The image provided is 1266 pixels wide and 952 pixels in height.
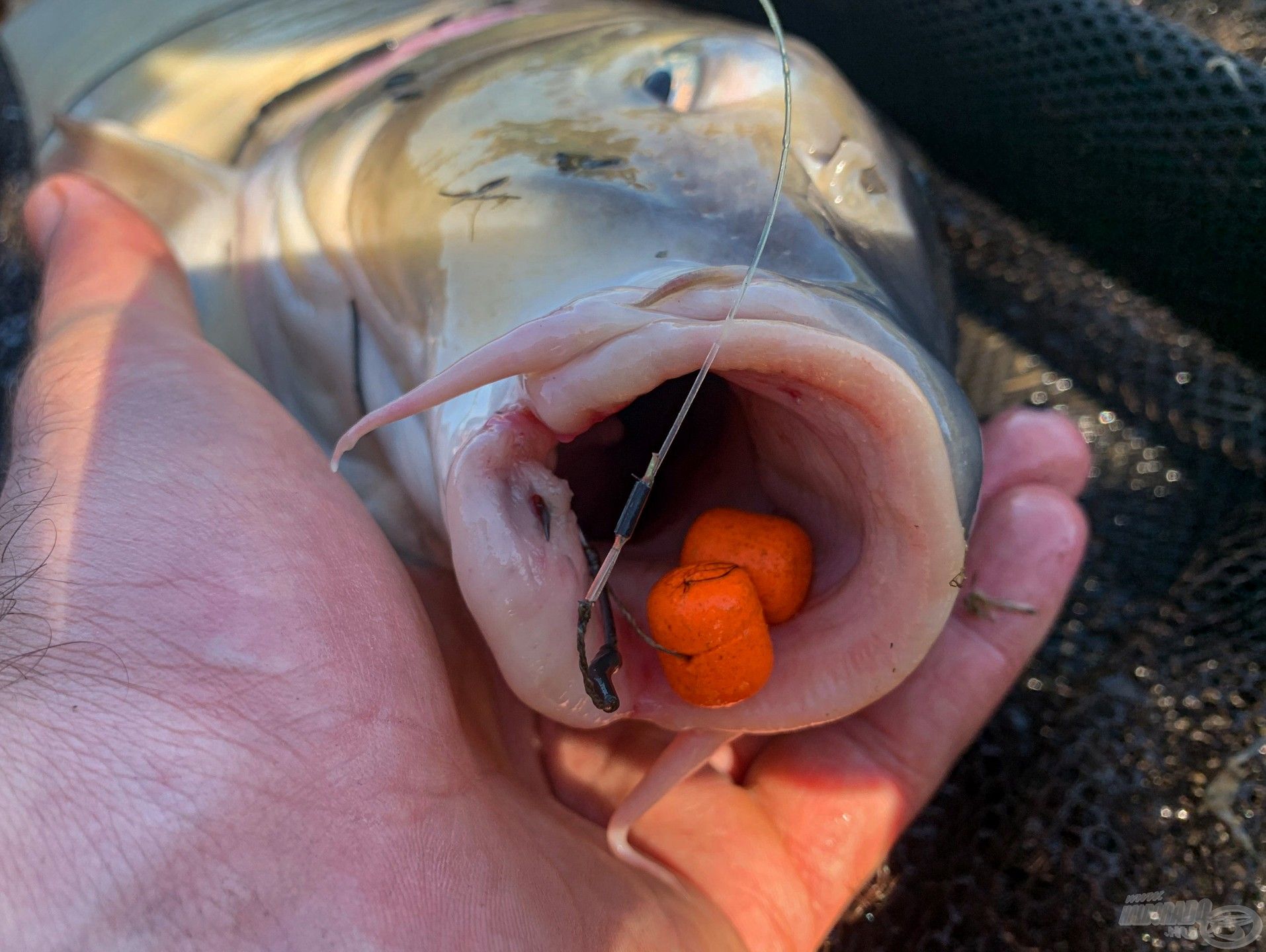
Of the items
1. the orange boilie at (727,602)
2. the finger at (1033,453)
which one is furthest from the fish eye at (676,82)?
the finger at (1033,453)

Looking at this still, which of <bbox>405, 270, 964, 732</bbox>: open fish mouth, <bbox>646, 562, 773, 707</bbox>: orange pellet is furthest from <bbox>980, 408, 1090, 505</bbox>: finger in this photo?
<bbox>646, 562, 773, 707</bbox>: orange pellet

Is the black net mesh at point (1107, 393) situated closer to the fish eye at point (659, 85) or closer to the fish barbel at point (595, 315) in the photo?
the fish barbel at point (595, 315)

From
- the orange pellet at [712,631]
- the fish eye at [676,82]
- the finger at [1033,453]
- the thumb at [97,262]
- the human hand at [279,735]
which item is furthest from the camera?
the finger at [1033,453]

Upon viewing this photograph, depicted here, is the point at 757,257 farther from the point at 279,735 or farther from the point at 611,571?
the point at 279,735

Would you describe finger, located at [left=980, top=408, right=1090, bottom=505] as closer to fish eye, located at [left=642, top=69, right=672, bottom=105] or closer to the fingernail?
fish eye, located at [left=642, top=69, right=672, bottom=105]

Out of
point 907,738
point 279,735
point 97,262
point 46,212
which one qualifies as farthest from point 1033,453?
point 46,212

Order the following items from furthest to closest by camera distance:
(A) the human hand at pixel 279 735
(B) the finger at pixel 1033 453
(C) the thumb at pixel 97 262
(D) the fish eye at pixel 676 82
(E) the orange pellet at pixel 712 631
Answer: (B) the finger at pixel 1033 453 < (C) the thumb at pixel 97 262 < (D) the fish eye at pixel 676 82 < (E) the orange pellet at pixel 712 631 < (A) the human hand at pixel 279 735

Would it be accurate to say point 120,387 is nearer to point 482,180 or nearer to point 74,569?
point 74,569
